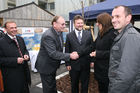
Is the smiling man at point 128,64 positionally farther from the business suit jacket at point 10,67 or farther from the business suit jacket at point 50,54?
the business suit jacket at point 10,67

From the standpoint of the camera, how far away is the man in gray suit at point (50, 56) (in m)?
2.31

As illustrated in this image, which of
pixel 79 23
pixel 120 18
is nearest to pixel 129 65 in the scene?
pixel 120 18

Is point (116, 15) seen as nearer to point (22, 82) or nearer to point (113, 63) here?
point (113, 63)

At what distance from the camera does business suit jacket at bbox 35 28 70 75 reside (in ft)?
7.55

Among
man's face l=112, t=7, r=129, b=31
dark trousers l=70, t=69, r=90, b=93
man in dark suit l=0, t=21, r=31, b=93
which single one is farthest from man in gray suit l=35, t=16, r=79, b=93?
man's face l=112, t=7, r=129, b=31

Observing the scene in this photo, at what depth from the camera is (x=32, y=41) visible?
6297 millimetres

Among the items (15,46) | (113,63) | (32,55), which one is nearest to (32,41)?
(32,55)

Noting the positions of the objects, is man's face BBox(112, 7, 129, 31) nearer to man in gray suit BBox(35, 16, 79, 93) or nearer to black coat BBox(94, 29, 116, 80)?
black coat BBox(94, 29, 116, 80)

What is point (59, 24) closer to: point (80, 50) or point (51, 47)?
point (51, 47)

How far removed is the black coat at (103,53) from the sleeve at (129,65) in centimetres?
93

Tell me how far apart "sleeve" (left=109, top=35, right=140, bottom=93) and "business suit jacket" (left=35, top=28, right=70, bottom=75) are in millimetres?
1307

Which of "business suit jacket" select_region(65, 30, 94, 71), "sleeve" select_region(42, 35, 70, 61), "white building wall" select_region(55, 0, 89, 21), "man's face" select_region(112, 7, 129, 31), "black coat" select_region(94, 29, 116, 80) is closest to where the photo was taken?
"man's face" select_region(112, 7, 129, 31)

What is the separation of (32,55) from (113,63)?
4.43 m

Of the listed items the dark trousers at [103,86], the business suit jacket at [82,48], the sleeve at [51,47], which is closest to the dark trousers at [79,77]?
the business suit jacket at [82,48]
